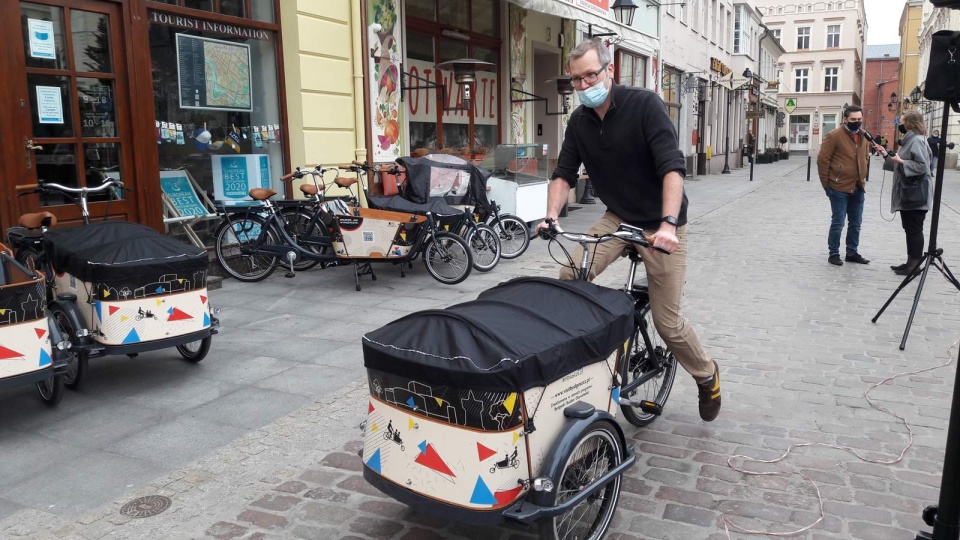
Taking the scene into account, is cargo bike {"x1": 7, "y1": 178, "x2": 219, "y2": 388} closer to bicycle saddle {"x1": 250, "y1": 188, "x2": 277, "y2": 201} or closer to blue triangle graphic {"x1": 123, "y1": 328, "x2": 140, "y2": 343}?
blue triangle graphic {"x1": 123, "y1": 328, "x2": 140, "y2": 343}

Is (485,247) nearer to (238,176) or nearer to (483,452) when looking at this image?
(238,176)

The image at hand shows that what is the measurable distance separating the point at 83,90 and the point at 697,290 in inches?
249

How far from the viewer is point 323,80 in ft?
32.1

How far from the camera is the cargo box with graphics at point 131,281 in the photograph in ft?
15.6

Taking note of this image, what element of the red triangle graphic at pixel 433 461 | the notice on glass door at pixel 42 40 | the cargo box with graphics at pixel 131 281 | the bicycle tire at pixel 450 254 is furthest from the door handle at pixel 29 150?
the red triangle graphic at pixel 433 461

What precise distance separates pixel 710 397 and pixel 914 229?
5837 mm

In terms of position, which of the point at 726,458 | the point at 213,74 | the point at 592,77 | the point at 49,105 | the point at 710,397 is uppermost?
the point at 213,74

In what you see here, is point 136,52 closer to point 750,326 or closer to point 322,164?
point 322,164

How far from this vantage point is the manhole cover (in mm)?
3379

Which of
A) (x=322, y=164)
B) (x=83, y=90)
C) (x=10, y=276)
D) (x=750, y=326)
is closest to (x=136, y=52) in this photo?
(x=83, y=90)

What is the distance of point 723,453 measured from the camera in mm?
3969

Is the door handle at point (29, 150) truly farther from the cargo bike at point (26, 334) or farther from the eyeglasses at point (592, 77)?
the eyeglasses at point (592, 77)

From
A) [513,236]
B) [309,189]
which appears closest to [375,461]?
[309,189]

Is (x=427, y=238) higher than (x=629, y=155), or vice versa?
(x=629, y=155)
